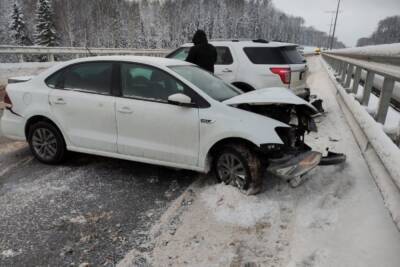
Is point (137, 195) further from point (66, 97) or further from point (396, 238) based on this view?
point (396, 238)

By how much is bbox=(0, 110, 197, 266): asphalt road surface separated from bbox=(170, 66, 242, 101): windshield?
1.29 meters

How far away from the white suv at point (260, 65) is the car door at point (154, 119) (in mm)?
3364

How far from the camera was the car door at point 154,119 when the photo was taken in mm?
4418

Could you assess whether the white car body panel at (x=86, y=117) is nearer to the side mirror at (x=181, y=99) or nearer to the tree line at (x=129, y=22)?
the side mirror at (x=181, y=99)

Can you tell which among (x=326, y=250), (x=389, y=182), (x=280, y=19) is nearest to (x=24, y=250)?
(x=326, y=250)

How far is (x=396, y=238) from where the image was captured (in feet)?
9.67

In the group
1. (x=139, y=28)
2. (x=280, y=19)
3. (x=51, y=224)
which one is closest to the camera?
(x=51, y=224)

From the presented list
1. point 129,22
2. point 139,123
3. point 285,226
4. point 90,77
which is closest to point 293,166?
point 285,226

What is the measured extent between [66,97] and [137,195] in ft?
6.25

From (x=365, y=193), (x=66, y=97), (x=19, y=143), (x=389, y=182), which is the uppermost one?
(x=66, y=97)

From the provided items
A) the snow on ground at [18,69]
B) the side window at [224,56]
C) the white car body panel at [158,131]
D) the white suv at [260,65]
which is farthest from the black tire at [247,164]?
the snow on ground at [18,69]

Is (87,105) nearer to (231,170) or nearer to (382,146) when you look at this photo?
(231,170)

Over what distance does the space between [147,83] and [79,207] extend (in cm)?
186

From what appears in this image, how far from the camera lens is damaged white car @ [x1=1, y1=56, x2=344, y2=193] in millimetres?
4191
